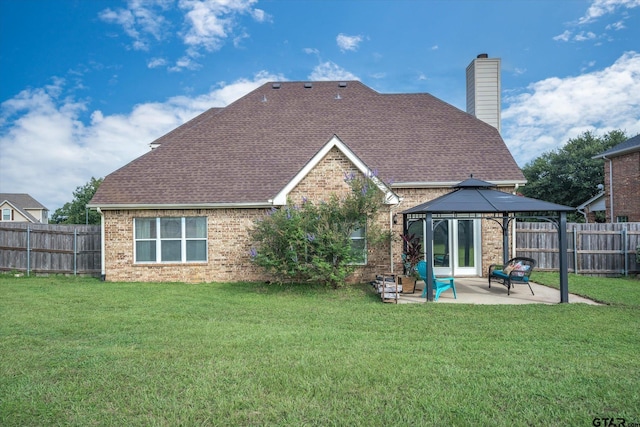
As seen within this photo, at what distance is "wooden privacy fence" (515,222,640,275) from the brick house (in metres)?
2.62

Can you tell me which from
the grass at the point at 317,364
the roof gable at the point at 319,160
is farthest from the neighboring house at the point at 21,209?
the roof gable at the point at 319,160

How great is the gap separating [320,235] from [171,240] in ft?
20.0

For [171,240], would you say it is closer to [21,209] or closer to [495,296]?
[495,296]

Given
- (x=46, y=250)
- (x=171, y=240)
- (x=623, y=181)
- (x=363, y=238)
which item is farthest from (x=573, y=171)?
(x=46, y=250)

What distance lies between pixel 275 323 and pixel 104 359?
10.5 feet

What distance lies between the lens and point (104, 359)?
5.70m

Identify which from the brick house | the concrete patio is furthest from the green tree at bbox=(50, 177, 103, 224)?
the concrete patio

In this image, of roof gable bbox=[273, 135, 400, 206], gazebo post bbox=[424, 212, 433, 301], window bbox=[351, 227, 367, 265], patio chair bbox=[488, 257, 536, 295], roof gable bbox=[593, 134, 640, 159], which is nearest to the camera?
gazebo post bbox=[424, 212, 433, 301]

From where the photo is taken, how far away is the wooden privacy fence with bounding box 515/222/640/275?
614 inches

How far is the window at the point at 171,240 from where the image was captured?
14.2 metres

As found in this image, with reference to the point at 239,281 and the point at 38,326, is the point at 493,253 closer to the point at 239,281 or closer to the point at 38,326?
the point at 239,281

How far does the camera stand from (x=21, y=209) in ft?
168

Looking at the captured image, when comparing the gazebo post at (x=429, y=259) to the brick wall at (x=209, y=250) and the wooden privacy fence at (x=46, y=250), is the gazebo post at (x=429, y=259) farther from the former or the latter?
the wooden privacy fence at (x=46, y=250)

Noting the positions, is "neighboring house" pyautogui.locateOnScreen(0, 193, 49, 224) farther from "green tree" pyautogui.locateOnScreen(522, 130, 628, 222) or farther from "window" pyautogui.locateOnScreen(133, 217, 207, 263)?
"green tree" pyautogui.locateOnScreen(522, 130, 628, 222)
